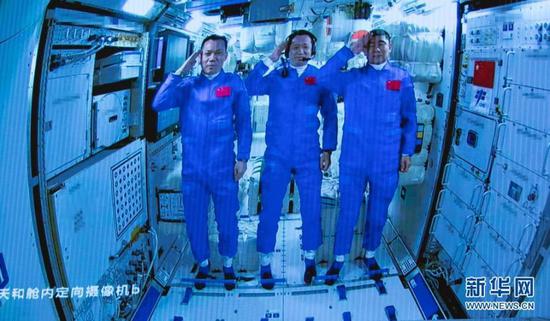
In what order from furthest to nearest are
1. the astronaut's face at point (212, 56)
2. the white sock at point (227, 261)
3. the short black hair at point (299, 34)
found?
the white sock at point (227, 261) → the short black hair at point (299, 34) → the astronaut's face at point (212, 56)

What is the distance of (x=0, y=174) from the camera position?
5.06 feet

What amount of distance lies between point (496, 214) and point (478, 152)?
45cm

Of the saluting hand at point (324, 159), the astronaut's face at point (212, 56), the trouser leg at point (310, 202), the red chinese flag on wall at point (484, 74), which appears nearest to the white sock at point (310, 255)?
the trouser leg at point (310, 202)

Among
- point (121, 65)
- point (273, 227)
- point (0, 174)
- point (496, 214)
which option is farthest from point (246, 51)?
point (496, 214)

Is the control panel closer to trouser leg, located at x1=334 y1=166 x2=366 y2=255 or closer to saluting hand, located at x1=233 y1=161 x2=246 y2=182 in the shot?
saluting hand, located at x1=233 y1=161 x2=246 y2=182

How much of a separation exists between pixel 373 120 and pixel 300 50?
70 centimetres

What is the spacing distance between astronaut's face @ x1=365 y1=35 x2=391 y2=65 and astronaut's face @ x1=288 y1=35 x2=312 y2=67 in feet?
1.34

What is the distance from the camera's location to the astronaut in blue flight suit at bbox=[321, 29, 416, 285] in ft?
8.58

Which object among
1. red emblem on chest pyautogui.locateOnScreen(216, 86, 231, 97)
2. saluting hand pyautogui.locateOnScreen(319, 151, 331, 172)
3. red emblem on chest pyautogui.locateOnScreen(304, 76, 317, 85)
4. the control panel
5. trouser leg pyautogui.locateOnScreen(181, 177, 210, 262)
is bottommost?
trouser leg pyautogui.locateOnScreen(181, 177, 210, 262)

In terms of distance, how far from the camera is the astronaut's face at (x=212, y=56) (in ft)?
8.02

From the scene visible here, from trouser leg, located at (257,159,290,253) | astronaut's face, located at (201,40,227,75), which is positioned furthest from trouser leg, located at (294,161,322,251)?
astronaut's face, located at (201,40,227,75)

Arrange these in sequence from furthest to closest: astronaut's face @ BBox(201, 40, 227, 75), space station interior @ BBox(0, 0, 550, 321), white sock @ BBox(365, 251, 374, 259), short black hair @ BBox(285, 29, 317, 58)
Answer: white sock @ BBox(365, 251, 374, 259), short black hair @ BBox(285, 29, 317, 58), astronaut's face @ BBox(201, 40, 227, 75), space station interior @ BBox(0, 0, 550, 321)

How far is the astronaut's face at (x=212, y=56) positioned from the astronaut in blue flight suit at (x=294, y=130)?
25cm

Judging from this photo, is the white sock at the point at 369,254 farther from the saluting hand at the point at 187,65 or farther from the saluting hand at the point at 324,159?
the saluting hand at the point at 187,65
